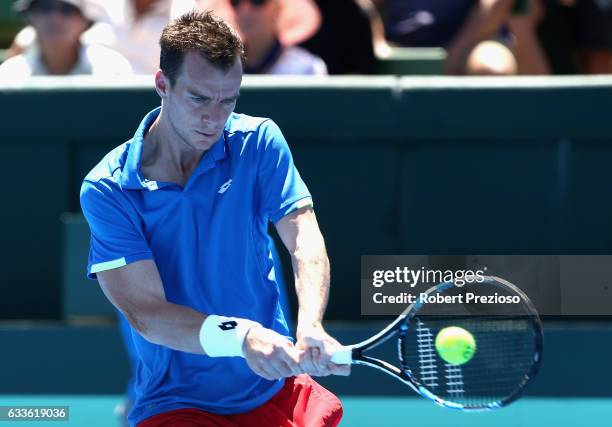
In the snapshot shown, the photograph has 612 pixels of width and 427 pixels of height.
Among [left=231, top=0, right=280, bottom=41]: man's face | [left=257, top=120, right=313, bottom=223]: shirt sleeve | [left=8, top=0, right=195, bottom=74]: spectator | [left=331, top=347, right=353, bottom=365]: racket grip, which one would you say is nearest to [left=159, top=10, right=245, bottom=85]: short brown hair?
[left=257, top=120, right=313, bottom=223]: shirt sleeve

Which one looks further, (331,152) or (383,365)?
(331,152)

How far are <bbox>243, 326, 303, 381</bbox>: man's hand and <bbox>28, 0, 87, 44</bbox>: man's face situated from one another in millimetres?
4034

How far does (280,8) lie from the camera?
6926mm

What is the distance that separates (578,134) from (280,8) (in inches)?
67.0

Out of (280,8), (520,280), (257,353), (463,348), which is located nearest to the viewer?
(257,353)

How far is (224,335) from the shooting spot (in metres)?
3.10

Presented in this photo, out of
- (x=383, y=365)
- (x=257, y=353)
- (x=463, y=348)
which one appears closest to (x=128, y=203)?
(x=257, y=353)

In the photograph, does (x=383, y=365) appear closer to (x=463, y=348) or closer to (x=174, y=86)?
(x=463, y=348)

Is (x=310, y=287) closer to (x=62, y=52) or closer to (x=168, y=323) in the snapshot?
(x=168, y=323)

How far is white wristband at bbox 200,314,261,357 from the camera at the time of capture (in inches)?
122

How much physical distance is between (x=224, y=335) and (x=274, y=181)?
0.48m

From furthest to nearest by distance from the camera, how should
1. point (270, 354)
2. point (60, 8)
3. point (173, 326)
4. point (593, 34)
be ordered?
point (593, 34) → point (60, 8) → point (173, 326) → point (270, 354)

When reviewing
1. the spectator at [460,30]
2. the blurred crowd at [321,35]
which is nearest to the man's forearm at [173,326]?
the blurred crowd at [321,35]

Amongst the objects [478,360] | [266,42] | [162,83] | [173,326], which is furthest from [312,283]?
[266,42]
